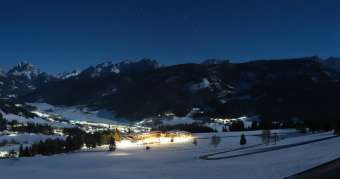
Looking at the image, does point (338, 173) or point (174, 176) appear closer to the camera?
point (338, 173)

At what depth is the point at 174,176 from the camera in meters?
122

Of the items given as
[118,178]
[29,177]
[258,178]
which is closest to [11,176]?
[29,177]

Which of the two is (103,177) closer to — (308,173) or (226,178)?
(226,178)

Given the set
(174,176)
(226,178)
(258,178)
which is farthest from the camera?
(174,176)

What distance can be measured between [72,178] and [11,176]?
868 inches

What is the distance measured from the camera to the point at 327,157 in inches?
4806

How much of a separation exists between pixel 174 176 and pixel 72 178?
86.9 feet

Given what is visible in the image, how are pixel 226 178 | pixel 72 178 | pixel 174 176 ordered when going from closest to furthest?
pixel 226 178, pixel 174 176, pixel 72 178

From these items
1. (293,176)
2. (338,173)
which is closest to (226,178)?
(293,176)

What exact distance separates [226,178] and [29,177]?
193 ft

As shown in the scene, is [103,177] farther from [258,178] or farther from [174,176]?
[258,178]

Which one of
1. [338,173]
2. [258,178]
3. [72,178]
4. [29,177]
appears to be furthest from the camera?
[29,177]

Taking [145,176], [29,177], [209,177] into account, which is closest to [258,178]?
[209,177]

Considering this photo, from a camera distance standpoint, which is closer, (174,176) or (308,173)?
(308,173)
